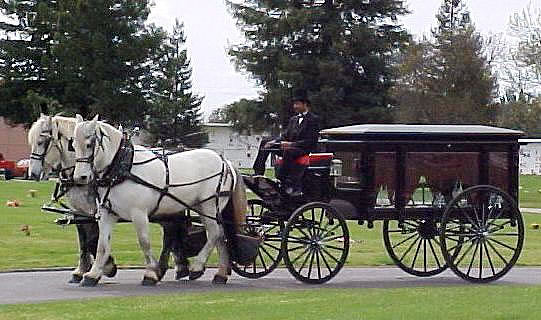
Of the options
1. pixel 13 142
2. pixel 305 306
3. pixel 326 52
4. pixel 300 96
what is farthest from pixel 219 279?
pixel 13 142

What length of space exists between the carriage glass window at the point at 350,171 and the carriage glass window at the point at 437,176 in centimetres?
67

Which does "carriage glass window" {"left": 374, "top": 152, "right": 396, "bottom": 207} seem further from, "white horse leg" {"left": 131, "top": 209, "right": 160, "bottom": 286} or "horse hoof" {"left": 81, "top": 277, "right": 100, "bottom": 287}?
"horse hoof" {"left": 81, "top": 277, "right": 100, "bottom": 287}

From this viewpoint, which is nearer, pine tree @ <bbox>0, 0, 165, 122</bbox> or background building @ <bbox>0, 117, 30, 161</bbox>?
pine tree @ <bbox>0, 0, 165, 122</bbox>

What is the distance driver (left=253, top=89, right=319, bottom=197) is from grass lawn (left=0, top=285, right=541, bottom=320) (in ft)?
6.24

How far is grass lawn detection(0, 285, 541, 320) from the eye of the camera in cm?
1092

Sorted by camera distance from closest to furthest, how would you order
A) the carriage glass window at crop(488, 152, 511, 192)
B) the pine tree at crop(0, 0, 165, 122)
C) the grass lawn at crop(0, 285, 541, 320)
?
the grass lawn at crop(0, 285, 541, 320), the carriage glass window at crop(488, 152, 511, 192), the pine tree at crop(0, 0, 165, 122)

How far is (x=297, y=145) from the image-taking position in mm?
14695

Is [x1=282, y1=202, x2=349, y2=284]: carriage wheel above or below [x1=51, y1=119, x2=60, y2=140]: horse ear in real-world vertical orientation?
below

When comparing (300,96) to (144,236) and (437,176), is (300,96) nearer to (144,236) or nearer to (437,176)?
(437,176)

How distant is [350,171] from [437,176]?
1.25m

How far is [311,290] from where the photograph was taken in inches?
537

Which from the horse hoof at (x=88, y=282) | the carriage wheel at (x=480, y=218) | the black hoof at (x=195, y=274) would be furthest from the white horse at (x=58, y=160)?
the carriage wheel at (x=480, y=218)

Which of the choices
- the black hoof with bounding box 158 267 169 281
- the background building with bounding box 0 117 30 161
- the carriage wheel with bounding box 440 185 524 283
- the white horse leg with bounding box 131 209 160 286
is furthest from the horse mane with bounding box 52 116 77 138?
the background building with bounding box 0 117 30 161

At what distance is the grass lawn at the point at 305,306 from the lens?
1092cm
